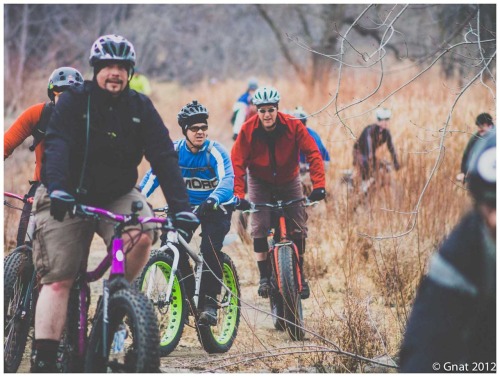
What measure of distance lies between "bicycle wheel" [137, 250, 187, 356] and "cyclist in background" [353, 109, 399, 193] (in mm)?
3834

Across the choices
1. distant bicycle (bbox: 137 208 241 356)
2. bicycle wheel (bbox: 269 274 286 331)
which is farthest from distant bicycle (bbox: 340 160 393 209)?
distant bicycle (bbox: 137 208 241 356)

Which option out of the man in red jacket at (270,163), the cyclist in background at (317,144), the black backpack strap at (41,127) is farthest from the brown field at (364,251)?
the black backpack strap at (41,127)

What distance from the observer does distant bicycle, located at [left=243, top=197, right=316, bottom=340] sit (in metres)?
6.87

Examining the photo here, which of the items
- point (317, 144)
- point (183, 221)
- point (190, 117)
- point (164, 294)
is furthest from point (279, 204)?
point (183, 221)

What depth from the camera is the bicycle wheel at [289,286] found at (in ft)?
22.3

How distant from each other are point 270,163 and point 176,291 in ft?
5.33

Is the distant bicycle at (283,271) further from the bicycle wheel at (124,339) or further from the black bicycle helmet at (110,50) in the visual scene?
the black bicycle helmet at (110,50)

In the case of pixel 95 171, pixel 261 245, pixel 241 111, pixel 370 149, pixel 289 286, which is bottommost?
pixel 289 286

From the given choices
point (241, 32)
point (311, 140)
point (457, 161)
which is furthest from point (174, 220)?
point (241, 32)

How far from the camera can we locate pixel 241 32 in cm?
4466

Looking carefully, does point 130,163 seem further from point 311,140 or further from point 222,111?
point 222,111

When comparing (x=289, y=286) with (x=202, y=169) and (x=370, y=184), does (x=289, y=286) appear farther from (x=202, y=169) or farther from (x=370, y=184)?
(x=370, y=184)

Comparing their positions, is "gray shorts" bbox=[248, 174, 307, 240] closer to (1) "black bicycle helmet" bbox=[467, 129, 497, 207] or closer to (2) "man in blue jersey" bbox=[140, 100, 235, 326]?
(2) "man in blue jersey" bbox=[140, 100, 235, 326]

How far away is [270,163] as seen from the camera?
7414 millimetres
